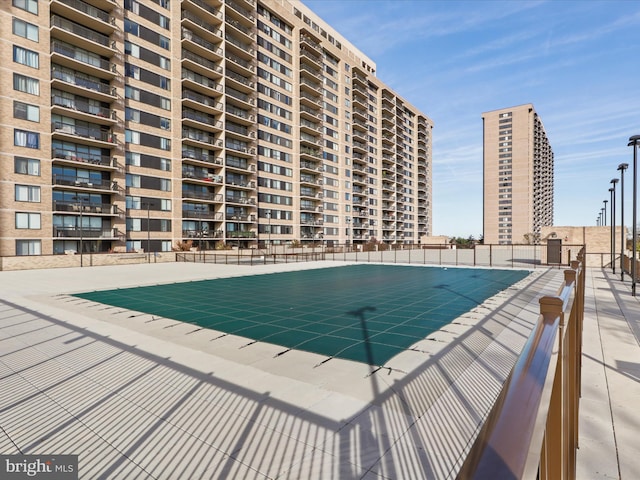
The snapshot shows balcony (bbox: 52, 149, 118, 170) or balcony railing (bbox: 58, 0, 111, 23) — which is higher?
balcony railing (bbox: 58, 0, 111, 23)

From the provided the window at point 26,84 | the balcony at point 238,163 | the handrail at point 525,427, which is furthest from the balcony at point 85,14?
the handrail at point 525,427

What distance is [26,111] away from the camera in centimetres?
3406

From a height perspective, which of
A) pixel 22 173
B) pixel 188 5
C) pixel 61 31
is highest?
pixel 188 5

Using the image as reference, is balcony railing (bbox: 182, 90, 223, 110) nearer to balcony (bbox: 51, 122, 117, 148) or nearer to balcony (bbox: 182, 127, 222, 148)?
balcony (bbox: 182, 127, 222, 148)

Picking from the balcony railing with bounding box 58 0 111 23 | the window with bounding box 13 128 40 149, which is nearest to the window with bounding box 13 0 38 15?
the balcony railing with bounding box 58 0 111 23

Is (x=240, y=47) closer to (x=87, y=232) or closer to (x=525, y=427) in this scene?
(x=87, y=232)

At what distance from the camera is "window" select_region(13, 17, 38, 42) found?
110ft

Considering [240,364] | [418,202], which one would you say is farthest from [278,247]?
[418,202]

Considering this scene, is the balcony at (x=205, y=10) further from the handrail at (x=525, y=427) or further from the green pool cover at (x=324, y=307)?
the handrail at (x=525, y=427)

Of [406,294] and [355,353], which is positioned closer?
[355,353]

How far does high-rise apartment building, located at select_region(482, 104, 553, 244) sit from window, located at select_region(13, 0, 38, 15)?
126 metres

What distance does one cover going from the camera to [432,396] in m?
5.07

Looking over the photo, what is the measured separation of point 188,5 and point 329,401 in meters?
56.4

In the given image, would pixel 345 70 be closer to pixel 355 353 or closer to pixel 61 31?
pixel 61 31
